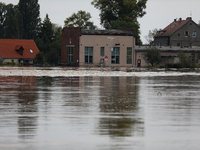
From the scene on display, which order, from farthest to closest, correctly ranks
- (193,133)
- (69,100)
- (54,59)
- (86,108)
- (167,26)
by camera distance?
1. (167,26)
2. (54,59)
3. (69,100)
4. (86,108)
5. (193,133)

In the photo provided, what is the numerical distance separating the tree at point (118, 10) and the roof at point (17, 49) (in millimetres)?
24327

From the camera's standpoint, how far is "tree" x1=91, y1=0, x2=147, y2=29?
125 m

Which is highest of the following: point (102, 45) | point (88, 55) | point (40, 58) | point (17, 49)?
point (102, 45)

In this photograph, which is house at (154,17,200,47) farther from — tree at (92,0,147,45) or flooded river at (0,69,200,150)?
flooded river at (0,69,200,150)

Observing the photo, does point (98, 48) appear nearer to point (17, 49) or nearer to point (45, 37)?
point (45, 37)

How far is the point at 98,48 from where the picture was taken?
339 ft

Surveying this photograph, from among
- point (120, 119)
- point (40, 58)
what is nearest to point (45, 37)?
point (40, 58)

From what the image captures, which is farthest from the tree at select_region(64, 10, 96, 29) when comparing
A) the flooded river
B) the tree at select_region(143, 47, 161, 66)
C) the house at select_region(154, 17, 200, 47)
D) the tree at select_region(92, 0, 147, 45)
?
the flooded river

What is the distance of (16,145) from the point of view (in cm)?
764

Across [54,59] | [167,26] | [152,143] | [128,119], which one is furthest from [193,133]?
[167,26]

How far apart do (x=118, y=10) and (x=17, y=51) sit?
33401mm

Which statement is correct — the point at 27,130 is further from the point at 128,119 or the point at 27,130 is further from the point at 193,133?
the point at 193,133

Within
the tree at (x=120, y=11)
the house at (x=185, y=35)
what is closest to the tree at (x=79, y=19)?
the tree at (x=120, y=11)

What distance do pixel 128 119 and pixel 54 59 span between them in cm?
10309
